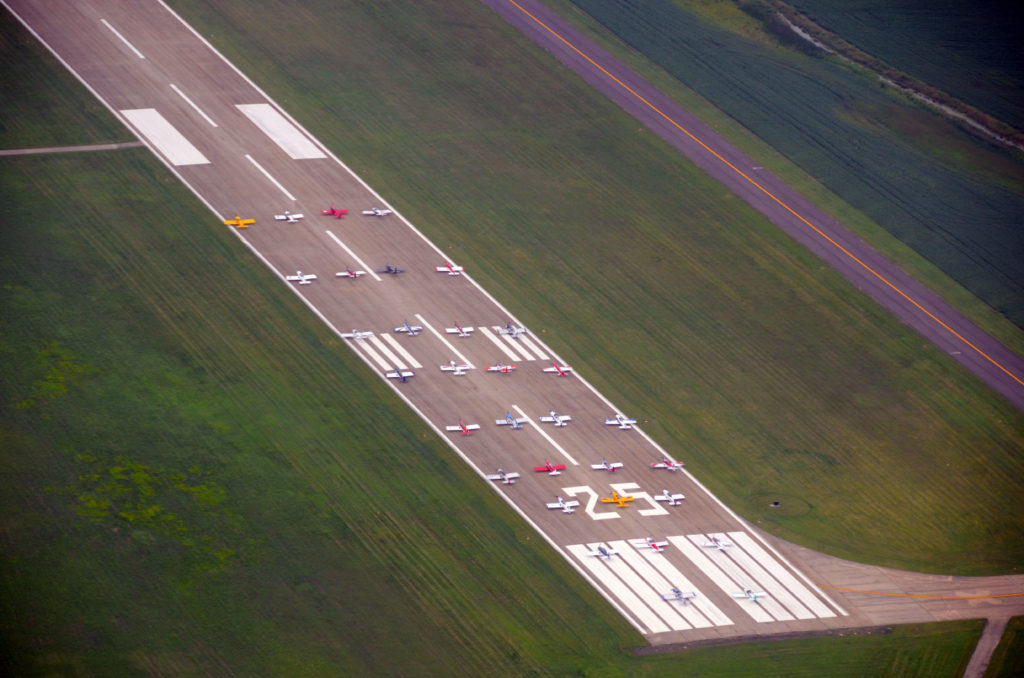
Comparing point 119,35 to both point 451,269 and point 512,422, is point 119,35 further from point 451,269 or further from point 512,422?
point 512,422

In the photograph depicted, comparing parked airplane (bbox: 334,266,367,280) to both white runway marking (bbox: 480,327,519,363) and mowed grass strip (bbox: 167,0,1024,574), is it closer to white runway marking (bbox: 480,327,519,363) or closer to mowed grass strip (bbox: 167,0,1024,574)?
mowed grass strip (bbox: 167,0,1024,574)

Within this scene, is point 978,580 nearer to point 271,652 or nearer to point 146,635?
point 271,652

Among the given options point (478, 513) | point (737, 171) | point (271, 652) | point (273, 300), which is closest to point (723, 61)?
point (737, 171)

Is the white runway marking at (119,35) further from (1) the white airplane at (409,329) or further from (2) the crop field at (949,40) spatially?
(2) the crop field at (949,40)

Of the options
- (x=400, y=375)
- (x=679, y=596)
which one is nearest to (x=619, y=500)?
(x=679, y=596)

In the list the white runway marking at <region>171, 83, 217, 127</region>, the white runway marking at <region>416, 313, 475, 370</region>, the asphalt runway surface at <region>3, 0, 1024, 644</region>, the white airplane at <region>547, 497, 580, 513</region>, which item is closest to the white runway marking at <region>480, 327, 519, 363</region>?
the asphalt runway surface at <region>3, 0, 1024, 644</region>

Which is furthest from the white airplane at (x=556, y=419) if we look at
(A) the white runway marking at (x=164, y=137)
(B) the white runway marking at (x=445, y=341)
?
(A) the white runway marking at (x=164, y=137)
